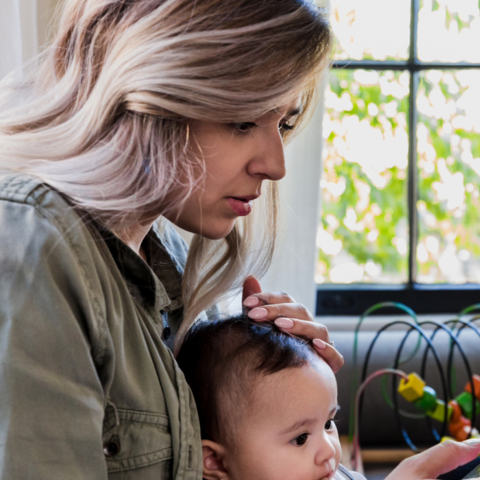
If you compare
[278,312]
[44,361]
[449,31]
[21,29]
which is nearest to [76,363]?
[44,361]

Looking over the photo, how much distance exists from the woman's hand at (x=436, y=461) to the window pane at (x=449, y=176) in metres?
1.20

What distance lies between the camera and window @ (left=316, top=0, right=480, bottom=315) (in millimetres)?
1998

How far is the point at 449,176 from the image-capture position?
2.06 m

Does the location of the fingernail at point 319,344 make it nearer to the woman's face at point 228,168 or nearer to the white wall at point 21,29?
the woman's face at point 228,168

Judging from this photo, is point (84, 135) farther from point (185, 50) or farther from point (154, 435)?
point (154, 435)

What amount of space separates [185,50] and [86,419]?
425mm

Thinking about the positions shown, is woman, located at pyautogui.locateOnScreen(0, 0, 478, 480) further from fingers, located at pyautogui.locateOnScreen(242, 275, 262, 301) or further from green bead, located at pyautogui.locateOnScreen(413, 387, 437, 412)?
green bead, located at pyautogui.locateOnScreen(413, 387, 437, 412)

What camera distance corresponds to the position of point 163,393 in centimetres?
74

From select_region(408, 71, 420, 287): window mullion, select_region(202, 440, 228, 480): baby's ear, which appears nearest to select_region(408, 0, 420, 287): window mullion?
select_region(408, 71, 420, 287): window mullion

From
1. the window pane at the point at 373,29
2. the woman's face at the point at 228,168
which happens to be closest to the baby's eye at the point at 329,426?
the woman's face at the point at 228,168

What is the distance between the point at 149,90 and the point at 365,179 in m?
1.48

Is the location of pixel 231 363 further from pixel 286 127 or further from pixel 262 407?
pixel 286 127

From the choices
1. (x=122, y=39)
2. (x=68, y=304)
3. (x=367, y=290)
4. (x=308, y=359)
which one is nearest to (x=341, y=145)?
(x=367, y=290)

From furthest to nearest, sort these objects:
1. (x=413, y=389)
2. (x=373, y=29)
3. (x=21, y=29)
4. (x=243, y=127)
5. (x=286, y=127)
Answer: (x=373, y=29)
(x=413, y=389)
(x=21, y=29)
(x=286, y=127)
(x=243, y=127)
